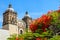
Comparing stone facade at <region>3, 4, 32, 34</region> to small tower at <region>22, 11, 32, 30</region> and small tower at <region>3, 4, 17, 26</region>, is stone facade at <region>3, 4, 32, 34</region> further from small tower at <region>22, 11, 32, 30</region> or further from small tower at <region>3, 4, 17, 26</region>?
small tower at <region>22, 11, 32, 30</region>

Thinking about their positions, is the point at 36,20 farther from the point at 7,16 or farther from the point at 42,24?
the point at 7,16

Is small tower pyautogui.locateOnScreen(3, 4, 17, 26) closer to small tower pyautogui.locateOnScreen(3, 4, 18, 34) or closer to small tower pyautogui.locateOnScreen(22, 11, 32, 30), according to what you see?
small tower pyautogui.locateOnScreen(3, 4, 18, 34)

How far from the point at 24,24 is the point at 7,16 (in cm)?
945

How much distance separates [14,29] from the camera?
55219mm

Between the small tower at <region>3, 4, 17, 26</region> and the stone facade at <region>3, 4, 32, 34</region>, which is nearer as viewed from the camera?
the stone facade at <region>3, 4, 32, 34</region>

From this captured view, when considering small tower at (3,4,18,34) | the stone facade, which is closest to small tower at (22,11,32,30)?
the stone facade

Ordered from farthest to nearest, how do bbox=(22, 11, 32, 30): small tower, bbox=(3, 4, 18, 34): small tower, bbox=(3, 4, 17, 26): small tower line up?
1. bbox=(22, 11, 32, 30): small tower
2. bbox=(3, 4, 17, 26): small tower
3. bbox=(3, 4, 18, 34): small tower

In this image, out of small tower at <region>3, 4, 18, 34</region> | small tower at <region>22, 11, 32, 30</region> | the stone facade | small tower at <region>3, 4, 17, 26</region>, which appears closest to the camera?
the stone facade

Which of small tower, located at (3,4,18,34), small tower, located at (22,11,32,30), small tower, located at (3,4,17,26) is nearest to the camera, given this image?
small tower, located at (3,4,18,34)

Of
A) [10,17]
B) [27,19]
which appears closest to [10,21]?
[10,17]

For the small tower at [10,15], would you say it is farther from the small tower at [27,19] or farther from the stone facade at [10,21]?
the small tower at [27,19]

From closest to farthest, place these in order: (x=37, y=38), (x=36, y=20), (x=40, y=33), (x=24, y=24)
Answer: (x=37, y=38) < (x=40, y=33) < (x=36, y=20) < (x=24, y=24)

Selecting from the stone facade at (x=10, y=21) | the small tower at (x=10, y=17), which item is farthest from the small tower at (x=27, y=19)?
the small tower at (x=10, y=17)

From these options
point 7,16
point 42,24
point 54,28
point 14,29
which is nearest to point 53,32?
point 54,28
